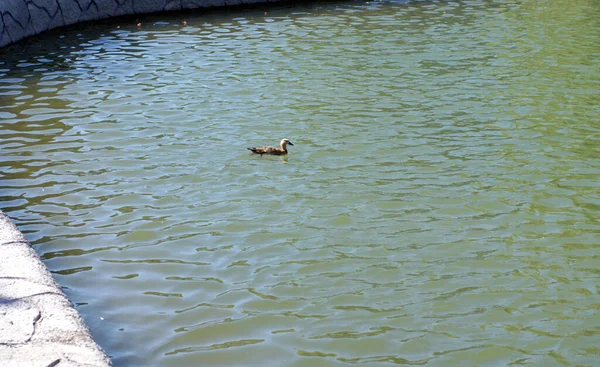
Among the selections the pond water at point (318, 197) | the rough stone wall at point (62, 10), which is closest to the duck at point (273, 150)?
the pond water at point (318, 197)

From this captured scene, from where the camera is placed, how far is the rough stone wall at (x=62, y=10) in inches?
632

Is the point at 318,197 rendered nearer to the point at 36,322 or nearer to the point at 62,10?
the point at 36,322

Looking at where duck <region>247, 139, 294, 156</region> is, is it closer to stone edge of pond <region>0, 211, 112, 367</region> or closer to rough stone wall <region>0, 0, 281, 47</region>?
stone edge of pond <region>0, 211, 112, 367</region>

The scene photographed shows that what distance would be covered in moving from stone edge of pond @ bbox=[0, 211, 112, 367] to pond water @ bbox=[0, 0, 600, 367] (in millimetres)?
525

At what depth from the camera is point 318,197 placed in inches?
328

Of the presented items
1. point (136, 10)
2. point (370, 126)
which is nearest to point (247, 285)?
point (370, 126)

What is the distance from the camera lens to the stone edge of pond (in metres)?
4.67

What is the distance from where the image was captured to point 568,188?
8.49 m

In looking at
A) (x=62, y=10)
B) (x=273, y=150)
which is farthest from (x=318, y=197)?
(x=62, y=10)

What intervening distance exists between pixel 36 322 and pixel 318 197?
383 cm

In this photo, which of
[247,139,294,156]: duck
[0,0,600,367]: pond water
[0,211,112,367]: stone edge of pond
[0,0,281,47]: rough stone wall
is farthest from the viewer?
[0,0,281,47]: rough stone wall

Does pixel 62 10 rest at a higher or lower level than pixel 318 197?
higher

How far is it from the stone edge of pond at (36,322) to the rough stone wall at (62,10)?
36.6ft

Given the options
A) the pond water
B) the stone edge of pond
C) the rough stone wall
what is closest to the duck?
the pond water
